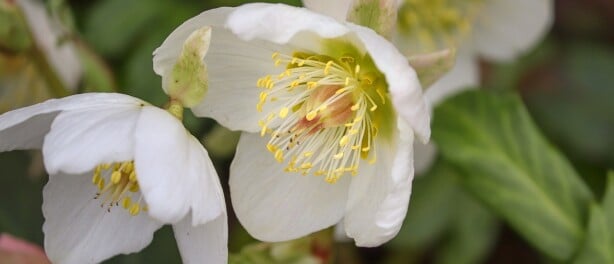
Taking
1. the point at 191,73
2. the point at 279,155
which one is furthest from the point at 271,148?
the point at 191,73

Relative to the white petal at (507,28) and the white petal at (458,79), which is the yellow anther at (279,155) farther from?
the white petal at (507,28)

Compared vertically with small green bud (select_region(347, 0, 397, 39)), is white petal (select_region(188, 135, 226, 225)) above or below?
below

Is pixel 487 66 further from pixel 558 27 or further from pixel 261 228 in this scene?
pixel 261 228

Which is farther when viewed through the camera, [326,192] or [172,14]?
[172,14]

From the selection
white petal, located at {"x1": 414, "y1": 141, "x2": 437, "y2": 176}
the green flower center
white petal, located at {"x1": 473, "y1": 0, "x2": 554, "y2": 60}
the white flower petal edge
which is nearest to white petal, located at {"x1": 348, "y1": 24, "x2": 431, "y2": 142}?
the white flower petal edge

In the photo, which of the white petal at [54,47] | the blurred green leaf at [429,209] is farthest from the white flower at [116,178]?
the blurred green leaf at [429,209]

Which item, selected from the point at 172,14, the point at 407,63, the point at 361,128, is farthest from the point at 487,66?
the point at 407,63

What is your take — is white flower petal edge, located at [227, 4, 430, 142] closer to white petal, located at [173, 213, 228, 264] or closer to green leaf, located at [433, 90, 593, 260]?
white petal, located at [173, 213, 228, 264]
